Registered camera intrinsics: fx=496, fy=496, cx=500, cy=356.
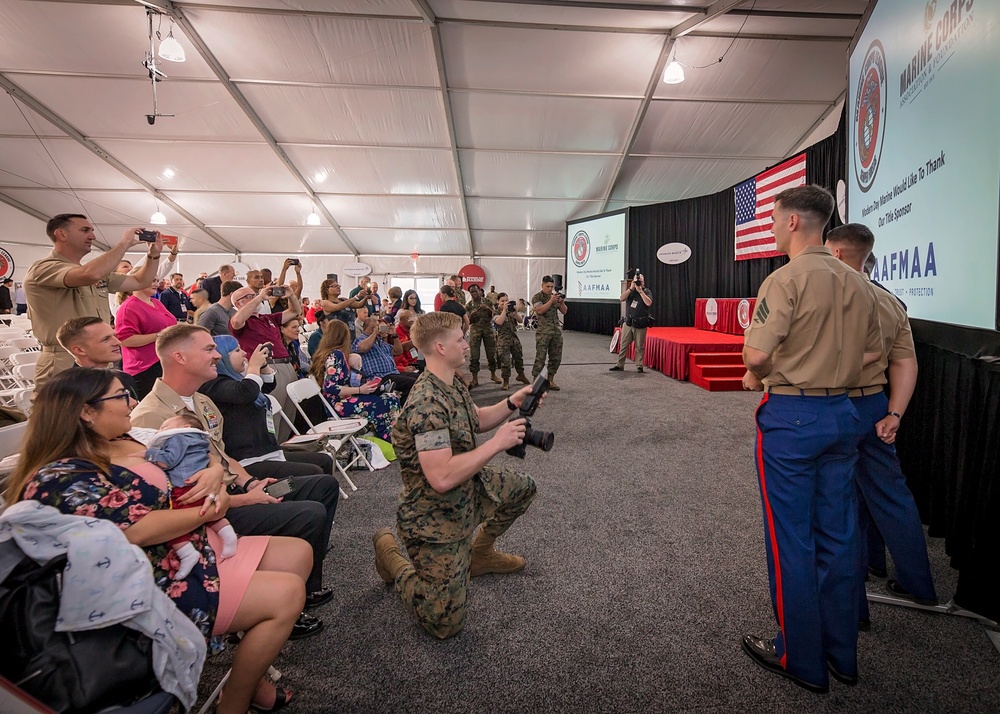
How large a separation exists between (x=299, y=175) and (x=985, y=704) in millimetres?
13844

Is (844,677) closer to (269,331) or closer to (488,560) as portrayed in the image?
(488,560)

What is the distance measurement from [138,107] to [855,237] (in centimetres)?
1216

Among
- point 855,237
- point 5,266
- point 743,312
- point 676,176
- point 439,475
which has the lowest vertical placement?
point 439,475

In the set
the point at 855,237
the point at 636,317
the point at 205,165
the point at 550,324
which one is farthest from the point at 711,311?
the point at 205,165

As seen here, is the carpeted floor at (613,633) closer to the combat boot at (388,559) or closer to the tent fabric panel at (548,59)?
the combat boot at (388,559)

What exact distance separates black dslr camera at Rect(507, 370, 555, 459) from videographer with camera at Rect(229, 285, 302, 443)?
2280mm

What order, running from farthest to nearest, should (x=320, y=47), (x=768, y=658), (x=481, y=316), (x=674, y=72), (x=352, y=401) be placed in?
(x=320, y=47) → (x=481, y=316) → (x=674, y=72) → (x=352, y=401) → (x=768, y=658)

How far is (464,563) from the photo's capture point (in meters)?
1.96

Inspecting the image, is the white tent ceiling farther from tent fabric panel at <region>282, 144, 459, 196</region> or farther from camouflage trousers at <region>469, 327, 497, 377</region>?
camouflage trousers at <region>469, 327, 497, 377</region>

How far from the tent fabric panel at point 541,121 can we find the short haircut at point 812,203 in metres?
8.94

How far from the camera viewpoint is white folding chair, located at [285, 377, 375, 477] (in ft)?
11.4

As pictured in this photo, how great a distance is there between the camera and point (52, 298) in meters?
2.60

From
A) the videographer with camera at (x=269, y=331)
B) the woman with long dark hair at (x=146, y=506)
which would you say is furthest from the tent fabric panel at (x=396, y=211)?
the woman with long dark hair at (x=146, y=506)

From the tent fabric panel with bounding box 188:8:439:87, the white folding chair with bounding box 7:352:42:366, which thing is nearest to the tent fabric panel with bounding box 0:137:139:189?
the tent fabric panel with bounding box 188:8:439:87
